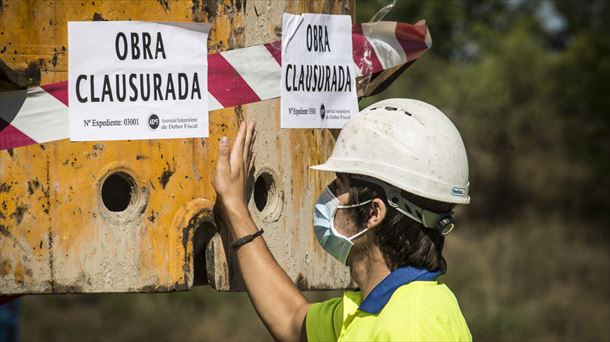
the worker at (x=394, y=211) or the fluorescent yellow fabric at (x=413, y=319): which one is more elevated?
the worker at (x=394, y=211)

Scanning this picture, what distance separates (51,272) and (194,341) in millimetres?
11154

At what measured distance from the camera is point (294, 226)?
191 inches

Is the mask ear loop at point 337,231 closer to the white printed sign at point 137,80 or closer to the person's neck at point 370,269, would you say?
the person's neck at point 370,269

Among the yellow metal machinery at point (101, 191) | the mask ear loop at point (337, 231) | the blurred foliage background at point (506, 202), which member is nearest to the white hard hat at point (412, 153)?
the mask ear loop at point (337, 231)

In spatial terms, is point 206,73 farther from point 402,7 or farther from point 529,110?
point 529,110

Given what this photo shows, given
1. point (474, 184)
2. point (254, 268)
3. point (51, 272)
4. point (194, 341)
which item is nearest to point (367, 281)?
point (254, 268)

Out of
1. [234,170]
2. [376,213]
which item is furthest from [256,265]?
[376,213]

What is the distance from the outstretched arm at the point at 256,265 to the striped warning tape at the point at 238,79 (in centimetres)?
31

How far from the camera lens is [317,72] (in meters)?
4.87

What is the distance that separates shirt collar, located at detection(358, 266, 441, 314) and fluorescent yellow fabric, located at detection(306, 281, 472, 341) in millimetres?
24

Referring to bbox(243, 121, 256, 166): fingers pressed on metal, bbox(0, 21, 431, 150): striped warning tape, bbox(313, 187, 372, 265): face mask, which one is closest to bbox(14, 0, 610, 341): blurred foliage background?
bbox(0, 21, 431, 150): striped warning tape

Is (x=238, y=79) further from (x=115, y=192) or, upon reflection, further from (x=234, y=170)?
(x=115, y=192)

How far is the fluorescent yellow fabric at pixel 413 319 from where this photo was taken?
350 cm

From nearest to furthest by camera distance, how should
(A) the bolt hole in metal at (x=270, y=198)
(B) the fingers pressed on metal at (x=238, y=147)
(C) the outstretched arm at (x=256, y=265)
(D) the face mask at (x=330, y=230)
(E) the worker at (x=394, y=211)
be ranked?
(E) the worker at (x=394, y=211)
(D) the face mask at (x=330, y=230)
(C) the outstretched arm at (x=256, y=265)
(B) the fingers pressed on metal at (x=238, y=147)
(A) the bolt hole in metal at (x=270, y=198)
